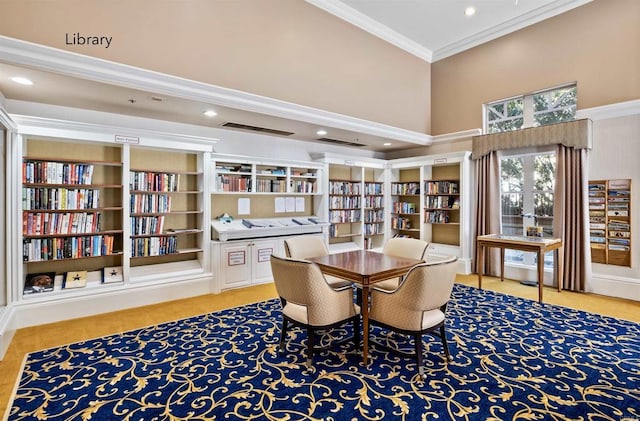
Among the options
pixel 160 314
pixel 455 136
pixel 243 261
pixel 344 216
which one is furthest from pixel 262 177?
pixel 455 136

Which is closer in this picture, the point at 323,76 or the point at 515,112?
the point at 323,76

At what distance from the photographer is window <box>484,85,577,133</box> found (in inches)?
207

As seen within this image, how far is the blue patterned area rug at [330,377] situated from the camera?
7.07 ft

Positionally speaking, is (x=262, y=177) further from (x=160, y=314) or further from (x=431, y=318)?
(x=431, y=318)

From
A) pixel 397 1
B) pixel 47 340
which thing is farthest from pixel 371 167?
pixel 47 340

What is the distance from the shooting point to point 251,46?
4.38 metres

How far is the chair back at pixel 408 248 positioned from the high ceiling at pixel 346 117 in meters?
2.22

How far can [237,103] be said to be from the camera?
4.21 m

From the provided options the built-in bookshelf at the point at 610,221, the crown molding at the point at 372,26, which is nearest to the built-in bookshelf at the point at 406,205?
the crown molding at the point at 372,26

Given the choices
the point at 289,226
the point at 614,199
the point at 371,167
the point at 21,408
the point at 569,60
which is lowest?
the point at 21,408

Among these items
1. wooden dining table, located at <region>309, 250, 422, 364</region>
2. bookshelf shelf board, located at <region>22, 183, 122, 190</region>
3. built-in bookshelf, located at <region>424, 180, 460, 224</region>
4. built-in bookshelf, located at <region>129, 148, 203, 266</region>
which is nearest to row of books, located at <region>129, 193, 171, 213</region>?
built-in bookshelf, located at <region>129, 148, 203, 266</region>

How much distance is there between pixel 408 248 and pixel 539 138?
3159mm

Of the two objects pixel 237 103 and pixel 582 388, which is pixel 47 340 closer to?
pixel 237 103

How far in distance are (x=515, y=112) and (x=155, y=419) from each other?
22.2 feet
